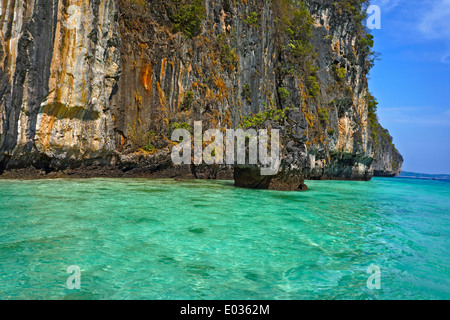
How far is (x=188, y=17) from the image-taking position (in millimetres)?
21438

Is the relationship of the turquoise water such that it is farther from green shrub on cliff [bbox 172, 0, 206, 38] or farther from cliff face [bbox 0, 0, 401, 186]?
green shrub on cliff [bbox 172, 0, 206, 38]

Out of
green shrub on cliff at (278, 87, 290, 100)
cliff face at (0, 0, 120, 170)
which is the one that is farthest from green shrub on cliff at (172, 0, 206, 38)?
green shrub on cliff at (278, 87, 290, 100)

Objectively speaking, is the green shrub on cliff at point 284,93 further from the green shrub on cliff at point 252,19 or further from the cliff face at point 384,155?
the cliff face at point 384,155

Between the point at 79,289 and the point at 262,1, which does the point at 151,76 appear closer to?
the point at 262,1

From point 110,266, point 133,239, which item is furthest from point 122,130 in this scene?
point 110,266

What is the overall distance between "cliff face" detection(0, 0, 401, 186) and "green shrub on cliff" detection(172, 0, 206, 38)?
0.08 metres

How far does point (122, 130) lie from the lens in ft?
60.6

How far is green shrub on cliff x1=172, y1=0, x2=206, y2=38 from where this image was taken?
2131 centimetres

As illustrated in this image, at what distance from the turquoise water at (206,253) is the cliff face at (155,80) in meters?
7.16

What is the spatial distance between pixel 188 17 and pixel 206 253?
2037cm

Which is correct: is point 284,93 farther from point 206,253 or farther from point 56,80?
point 206,253

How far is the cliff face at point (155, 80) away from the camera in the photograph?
1399 cm

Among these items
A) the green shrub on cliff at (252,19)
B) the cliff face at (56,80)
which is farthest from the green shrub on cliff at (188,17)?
the green shrub on cliff at (252,19)
